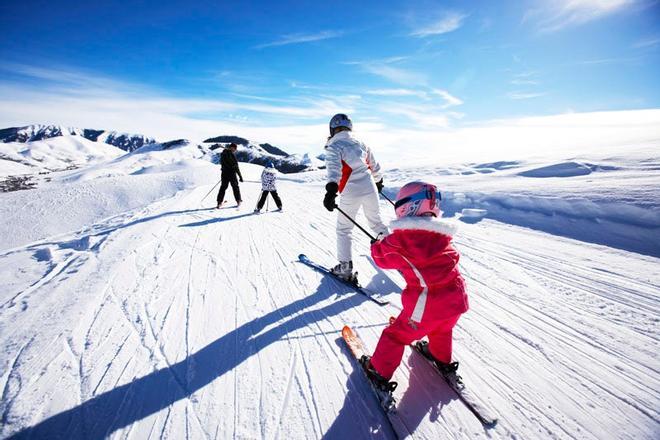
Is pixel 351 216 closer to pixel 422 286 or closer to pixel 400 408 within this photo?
pixel 422 286

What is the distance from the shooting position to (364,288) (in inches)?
150

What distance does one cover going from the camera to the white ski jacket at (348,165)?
145 inches

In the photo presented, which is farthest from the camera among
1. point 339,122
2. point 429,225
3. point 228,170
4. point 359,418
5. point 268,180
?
point 228,170

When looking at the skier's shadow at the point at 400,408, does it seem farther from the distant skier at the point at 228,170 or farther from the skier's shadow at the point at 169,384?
the distant skier at the point at 228,170

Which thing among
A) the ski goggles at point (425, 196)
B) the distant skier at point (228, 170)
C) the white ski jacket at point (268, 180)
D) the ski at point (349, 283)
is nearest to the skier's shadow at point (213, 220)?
the white ski jacket at point (268, 180)

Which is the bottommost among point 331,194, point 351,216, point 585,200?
point 351,216

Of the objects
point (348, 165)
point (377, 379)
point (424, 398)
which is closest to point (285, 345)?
point (377, 379)

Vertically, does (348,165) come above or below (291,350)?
above

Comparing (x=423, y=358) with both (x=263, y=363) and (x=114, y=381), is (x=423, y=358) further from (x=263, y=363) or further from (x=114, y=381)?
(x=114, y=381)

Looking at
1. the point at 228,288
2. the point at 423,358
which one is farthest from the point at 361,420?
the point at 228,288

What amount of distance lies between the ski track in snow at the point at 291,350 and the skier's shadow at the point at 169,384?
11mm

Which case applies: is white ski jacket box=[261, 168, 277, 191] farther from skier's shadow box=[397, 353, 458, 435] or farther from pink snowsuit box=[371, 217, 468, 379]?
skier's shadow box=[397, 353, 458, 435]

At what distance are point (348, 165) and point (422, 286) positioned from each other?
6.74 ft

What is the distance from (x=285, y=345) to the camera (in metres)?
2.70
